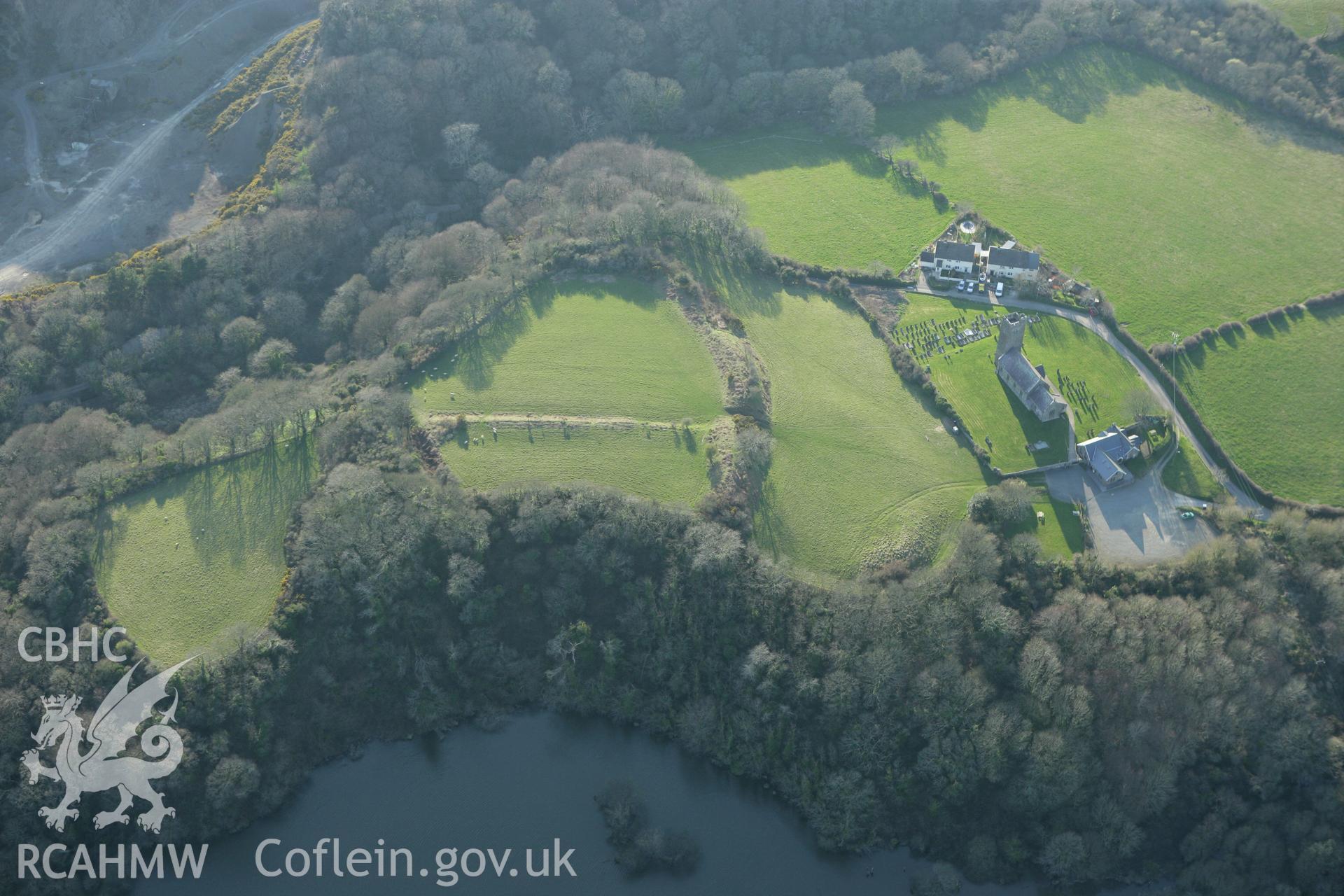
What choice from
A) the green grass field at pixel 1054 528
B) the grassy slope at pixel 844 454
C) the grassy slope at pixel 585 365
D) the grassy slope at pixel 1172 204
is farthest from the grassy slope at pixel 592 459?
the grassy slope at pixel 1172 204

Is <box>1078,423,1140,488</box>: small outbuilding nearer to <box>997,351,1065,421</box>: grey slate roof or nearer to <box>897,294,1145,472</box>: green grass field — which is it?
<box>897,294,1145,472</box>: green grass field

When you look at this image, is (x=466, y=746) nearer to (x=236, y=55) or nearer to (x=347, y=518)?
(x=347, y=518)

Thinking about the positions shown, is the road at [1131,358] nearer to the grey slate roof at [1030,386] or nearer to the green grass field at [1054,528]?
the grey slate roof at [1030,386]

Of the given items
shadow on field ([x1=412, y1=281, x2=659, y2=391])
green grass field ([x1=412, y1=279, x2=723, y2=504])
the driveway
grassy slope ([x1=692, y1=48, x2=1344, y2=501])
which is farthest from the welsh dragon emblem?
grassy slope ([x1=692, y1=48, x2=1344, y2=501])

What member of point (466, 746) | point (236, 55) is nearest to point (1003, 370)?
point (466, 746)

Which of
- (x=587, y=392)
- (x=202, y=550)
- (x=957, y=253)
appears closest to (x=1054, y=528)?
(x=957, y=253)
